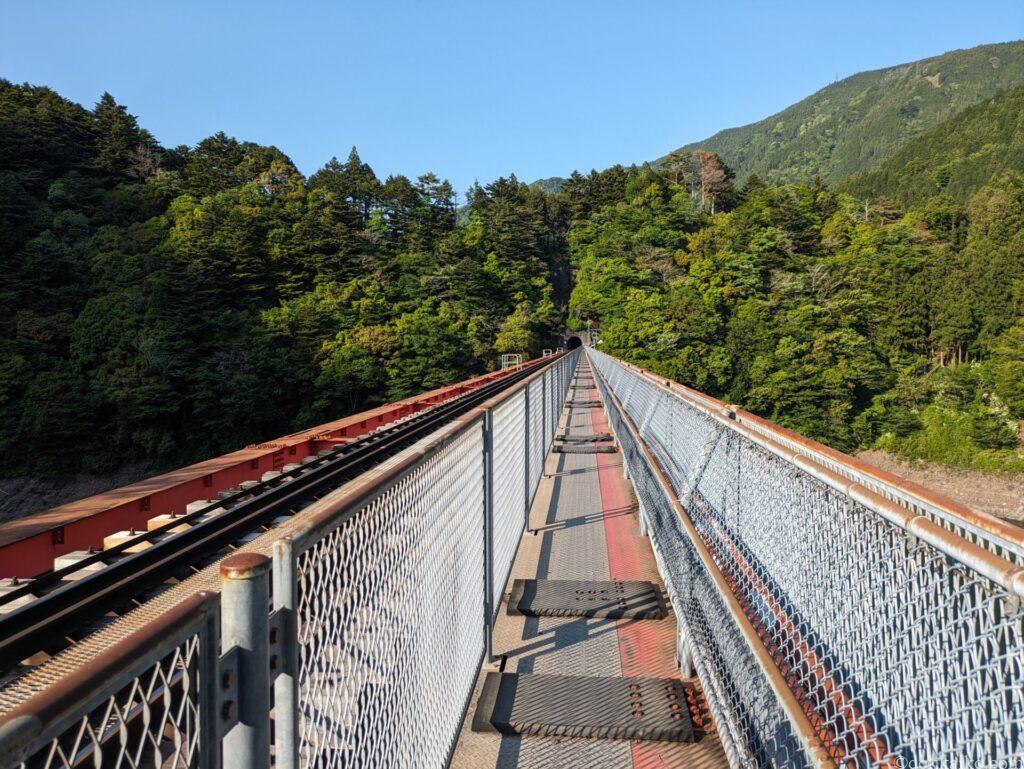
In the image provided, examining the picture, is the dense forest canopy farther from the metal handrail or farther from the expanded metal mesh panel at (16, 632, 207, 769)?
the expanded metal mesh panel at (16, 632, 207, 769)

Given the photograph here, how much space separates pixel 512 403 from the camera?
5.06m

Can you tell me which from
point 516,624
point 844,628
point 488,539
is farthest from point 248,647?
point 516,624

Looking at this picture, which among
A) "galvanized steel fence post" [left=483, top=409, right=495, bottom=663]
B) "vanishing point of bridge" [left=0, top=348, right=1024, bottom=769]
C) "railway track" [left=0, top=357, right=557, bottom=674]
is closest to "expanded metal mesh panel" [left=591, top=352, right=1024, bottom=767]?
"vanishing point of bridge" [left=0, top=348, right=1024, bottom=769]

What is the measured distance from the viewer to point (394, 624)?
201 cm

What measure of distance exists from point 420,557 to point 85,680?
168 cm

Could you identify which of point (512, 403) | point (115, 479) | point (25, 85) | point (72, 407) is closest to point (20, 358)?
point (72, 407)

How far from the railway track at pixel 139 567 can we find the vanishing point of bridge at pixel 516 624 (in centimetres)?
2

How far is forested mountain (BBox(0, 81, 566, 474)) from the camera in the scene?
173 ft

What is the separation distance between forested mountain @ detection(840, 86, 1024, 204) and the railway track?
4963 inches

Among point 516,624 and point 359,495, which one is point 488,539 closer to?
point 516,624

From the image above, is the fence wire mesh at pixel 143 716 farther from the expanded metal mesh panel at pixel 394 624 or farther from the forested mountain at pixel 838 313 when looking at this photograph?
the forested mountain at pixel 838 313

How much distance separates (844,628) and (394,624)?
1.43 metres

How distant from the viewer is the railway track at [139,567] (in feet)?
8.25

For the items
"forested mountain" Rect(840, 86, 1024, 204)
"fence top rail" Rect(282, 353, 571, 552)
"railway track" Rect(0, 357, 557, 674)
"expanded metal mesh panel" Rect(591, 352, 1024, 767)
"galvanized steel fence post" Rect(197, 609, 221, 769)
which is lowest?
"railway track" Rect(0, 357, 557, 674)
